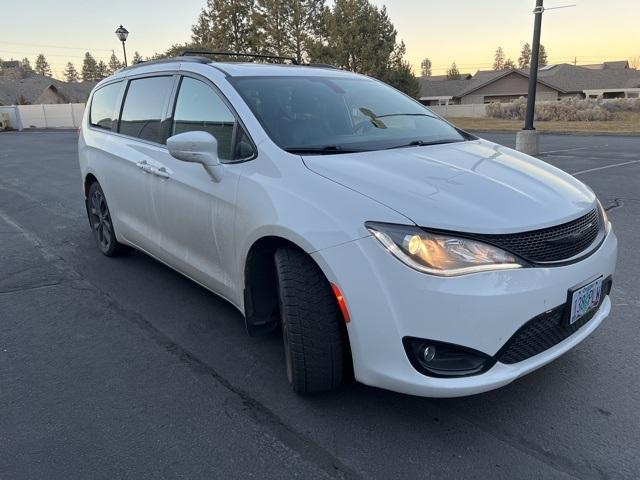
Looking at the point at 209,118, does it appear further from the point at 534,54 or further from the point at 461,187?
the point at 534,54

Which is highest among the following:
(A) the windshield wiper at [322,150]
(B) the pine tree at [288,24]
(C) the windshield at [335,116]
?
(B) the pine tree at [288,24]

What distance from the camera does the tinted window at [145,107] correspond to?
158 inches

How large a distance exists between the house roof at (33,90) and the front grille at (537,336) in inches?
2445

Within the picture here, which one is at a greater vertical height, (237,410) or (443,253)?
(443,253)

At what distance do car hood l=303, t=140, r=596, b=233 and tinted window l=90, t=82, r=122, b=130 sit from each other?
2904mm

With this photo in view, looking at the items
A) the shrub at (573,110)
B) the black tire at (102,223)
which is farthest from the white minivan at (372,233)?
the shrub at (573,110)

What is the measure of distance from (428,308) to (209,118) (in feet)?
6.57

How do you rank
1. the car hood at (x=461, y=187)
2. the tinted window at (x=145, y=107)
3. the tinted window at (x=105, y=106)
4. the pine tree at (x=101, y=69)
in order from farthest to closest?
the pine tree at (x=101, y=69) < the tinted window at (x=105, y=106) < the tinted window at (x=145, y=107) < the car hood at (x=461, y=187)

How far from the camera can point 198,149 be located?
2992mm

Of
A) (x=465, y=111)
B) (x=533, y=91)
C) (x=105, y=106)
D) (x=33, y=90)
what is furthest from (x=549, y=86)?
(x=33, y=90)

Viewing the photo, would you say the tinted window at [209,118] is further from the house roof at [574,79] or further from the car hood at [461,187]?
the house roof at [574,79]

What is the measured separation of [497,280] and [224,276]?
1699 millimetres

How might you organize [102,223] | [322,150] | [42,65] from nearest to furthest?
[322,150]
[102,223]
[42,65]

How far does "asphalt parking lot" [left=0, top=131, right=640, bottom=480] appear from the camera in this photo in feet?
7.68
